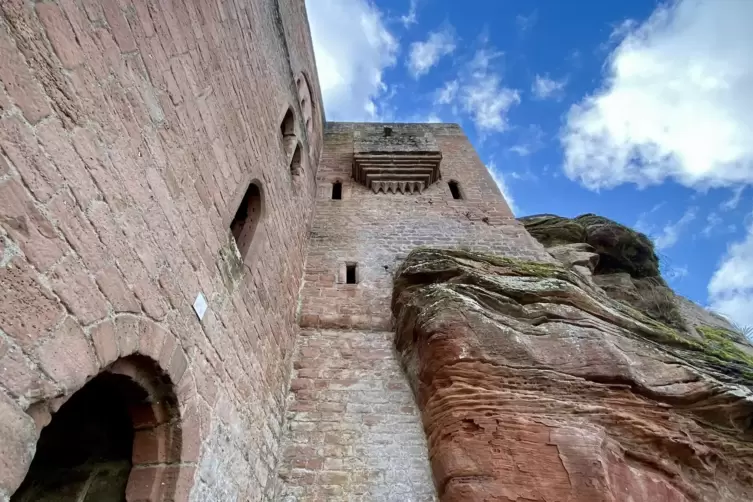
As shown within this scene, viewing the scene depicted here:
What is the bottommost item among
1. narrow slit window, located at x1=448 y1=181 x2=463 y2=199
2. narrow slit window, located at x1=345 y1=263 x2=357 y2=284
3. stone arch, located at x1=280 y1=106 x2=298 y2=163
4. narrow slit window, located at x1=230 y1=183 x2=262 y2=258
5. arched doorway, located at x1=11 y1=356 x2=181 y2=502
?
arched doorway, located at x1=11 y1=356 x2=181 y2=502

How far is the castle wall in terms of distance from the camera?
4180 mm

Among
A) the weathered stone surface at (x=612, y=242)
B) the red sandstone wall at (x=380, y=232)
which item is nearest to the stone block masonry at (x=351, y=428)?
the red sandstone wall at (x=380, y=232)

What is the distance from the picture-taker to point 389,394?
492cm

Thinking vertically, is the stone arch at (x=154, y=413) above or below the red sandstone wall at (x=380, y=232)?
below

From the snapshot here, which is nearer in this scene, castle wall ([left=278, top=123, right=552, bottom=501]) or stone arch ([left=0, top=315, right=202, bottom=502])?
stone arch ([left=0, top=315, right=202, bottom=502])

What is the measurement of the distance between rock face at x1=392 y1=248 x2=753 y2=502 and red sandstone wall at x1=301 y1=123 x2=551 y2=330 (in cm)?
117

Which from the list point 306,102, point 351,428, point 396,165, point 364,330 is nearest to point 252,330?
point 351,428

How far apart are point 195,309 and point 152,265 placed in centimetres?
59

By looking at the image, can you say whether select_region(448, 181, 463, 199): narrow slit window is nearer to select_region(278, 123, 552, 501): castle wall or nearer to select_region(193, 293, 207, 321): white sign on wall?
select_region(278, 123, 552, 501): castle wall

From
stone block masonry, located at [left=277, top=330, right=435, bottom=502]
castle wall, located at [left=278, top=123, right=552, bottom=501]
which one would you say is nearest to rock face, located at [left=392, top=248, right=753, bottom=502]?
stone block masonry, located at [left=277, top=330, right=435, bottom=502]

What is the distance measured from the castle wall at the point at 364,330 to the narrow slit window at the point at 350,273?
8cm

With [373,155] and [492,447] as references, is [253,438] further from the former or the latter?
[373,155]

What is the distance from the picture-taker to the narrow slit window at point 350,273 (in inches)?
264

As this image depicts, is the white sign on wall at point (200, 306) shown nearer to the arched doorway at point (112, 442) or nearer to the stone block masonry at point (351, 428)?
the arched doorway at point (112, 442)
